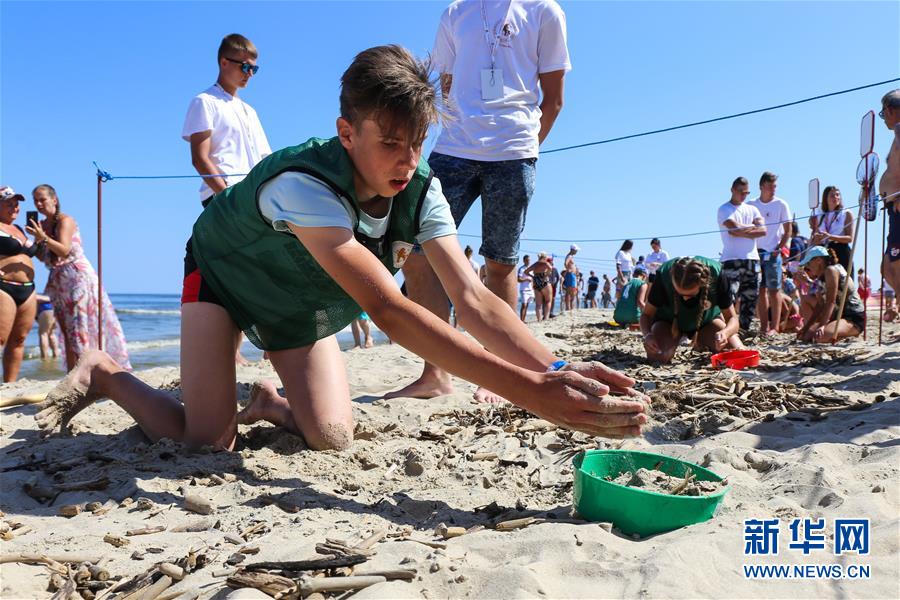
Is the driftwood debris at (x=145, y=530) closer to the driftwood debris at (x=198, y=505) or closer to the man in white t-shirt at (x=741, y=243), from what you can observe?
the driftwood debris at (x=198, y=505)

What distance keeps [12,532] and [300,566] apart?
3.52 feet

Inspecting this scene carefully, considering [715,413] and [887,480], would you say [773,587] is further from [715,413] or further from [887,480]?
[715,413]

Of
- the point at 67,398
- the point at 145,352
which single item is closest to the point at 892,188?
the point at 67,398

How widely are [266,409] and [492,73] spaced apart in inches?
92.0

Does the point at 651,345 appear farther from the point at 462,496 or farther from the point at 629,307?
the point at 629,307

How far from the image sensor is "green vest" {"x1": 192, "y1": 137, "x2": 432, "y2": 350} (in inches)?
93.7

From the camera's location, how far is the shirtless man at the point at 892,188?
479 centimetres

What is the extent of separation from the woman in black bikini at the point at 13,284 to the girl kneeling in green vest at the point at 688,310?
5381mm

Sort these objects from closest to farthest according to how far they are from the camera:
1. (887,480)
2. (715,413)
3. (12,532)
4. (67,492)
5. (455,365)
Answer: (455,365), (12,532), (887,480), (67,492), (715,413)

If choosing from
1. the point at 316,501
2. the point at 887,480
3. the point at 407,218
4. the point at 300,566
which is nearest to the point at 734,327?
the point at 887,480

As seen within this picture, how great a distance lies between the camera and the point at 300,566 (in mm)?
1671

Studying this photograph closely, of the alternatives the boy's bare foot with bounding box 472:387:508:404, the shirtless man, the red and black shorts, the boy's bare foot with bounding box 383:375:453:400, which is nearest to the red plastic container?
the shirtless man

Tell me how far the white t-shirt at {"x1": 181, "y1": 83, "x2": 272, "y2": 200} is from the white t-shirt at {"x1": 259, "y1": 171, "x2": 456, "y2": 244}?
2.74 m

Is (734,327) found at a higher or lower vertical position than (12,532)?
higher
